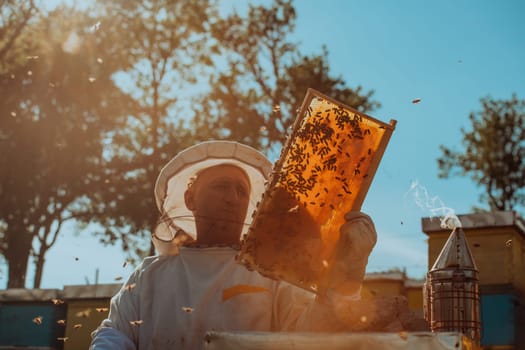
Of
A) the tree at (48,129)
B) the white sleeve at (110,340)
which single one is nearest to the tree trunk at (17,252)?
the tree at (48,129)

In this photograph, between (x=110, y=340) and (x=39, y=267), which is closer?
(x=110, y=340)

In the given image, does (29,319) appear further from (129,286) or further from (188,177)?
(129,286)

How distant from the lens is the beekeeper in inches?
135

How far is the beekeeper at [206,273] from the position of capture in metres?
3.43

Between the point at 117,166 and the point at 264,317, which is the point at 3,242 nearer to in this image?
the point at 117,166

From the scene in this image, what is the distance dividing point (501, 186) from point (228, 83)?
11.5 meters

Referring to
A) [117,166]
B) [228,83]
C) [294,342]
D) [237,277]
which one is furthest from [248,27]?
[294,342]

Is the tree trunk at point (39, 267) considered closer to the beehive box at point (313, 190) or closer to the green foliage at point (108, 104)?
the green foliage at point (108, 104)

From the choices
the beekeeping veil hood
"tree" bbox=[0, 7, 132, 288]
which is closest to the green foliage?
"tree" bbox=[0, 7, 132, 288]

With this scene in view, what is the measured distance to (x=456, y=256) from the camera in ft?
11.2

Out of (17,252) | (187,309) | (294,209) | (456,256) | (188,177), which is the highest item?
(17,252)

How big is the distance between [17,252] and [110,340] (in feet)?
76.4

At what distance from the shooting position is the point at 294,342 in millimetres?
2135

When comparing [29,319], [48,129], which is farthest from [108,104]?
[29,319]
